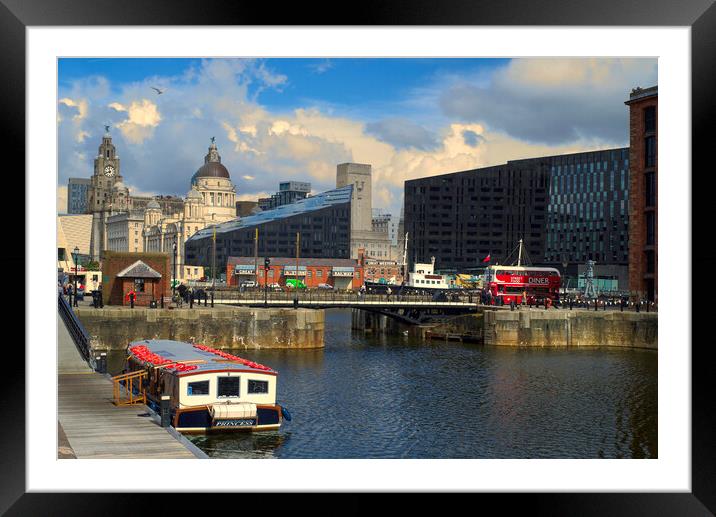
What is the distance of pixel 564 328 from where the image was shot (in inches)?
2788

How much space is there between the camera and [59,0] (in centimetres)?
1611

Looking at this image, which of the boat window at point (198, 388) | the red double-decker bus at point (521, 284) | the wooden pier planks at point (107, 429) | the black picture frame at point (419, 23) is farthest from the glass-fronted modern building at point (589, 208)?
A: the black picture frame at point (419, 23)

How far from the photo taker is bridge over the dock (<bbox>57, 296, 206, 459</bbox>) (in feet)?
76.1

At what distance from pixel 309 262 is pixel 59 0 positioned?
130771 mm

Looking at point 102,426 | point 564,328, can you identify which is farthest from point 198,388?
point 564,328

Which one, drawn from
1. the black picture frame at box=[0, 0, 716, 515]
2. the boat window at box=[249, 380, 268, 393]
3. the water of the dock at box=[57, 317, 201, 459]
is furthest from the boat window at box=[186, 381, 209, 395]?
the black picture frame at box=[0, 0, 716, 515]

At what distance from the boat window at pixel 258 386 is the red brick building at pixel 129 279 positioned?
3734 centimetres

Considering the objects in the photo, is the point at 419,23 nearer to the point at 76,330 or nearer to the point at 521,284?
the point at 76,330

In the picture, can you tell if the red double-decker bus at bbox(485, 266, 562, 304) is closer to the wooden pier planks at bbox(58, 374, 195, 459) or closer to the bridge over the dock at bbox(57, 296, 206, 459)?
the bridge over the dock at bbox(57, 296, 206, 459)

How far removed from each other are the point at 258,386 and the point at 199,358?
3.83 m

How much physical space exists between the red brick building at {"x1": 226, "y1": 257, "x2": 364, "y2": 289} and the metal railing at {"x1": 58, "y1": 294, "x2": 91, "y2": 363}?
304 ft
